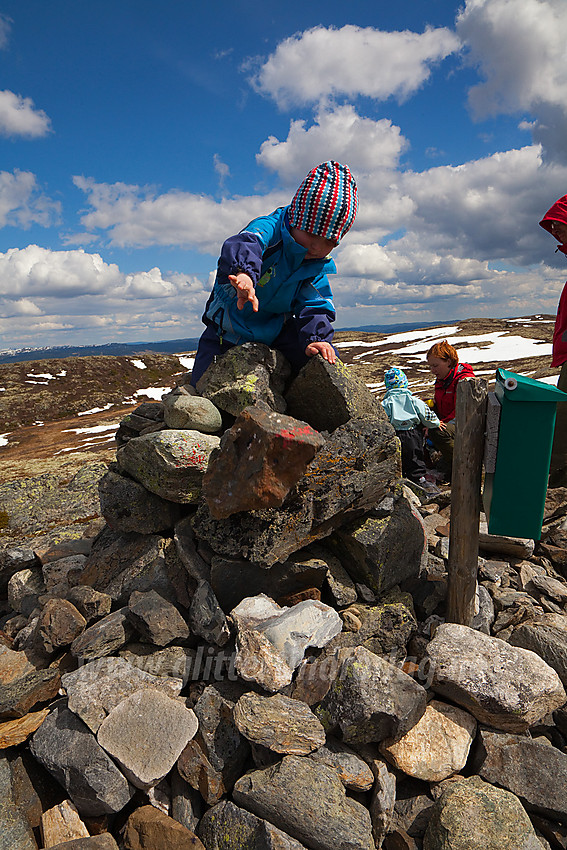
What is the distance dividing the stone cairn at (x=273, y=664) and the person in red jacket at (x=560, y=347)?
296 cm

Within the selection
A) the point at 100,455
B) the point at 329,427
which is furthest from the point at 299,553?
the point at 100,455

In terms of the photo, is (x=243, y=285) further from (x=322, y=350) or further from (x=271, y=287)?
(x=322, y=350)

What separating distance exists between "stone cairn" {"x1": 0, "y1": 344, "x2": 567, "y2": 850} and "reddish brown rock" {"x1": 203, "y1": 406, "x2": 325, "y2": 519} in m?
0.03

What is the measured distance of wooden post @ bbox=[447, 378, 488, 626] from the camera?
5992 millimetres

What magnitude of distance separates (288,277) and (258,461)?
2.86m

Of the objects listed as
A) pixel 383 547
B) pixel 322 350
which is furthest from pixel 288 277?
pixel 383 547

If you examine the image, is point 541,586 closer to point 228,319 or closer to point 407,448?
point 407,448

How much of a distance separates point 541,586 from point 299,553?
417 centimetres

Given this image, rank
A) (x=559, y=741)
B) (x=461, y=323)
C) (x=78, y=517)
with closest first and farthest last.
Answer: (x=559, y=741) → (x=78, y=517) → (x=461, y=323)

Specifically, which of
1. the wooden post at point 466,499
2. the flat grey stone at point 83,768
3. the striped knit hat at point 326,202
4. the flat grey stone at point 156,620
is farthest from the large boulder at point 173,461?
the wooden post at point 466,499

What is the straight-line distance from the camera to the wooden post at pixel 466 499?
5.99 meters

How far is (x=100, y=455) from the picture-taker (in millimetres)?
36125

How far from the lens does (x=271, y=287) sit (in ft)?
22.0

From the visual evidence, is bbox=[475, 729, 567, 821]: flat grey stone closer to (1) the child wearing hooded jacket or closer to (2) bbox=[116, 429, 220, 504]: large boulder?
(2) bbox=[116, 429, 220, 504]: large boulder
